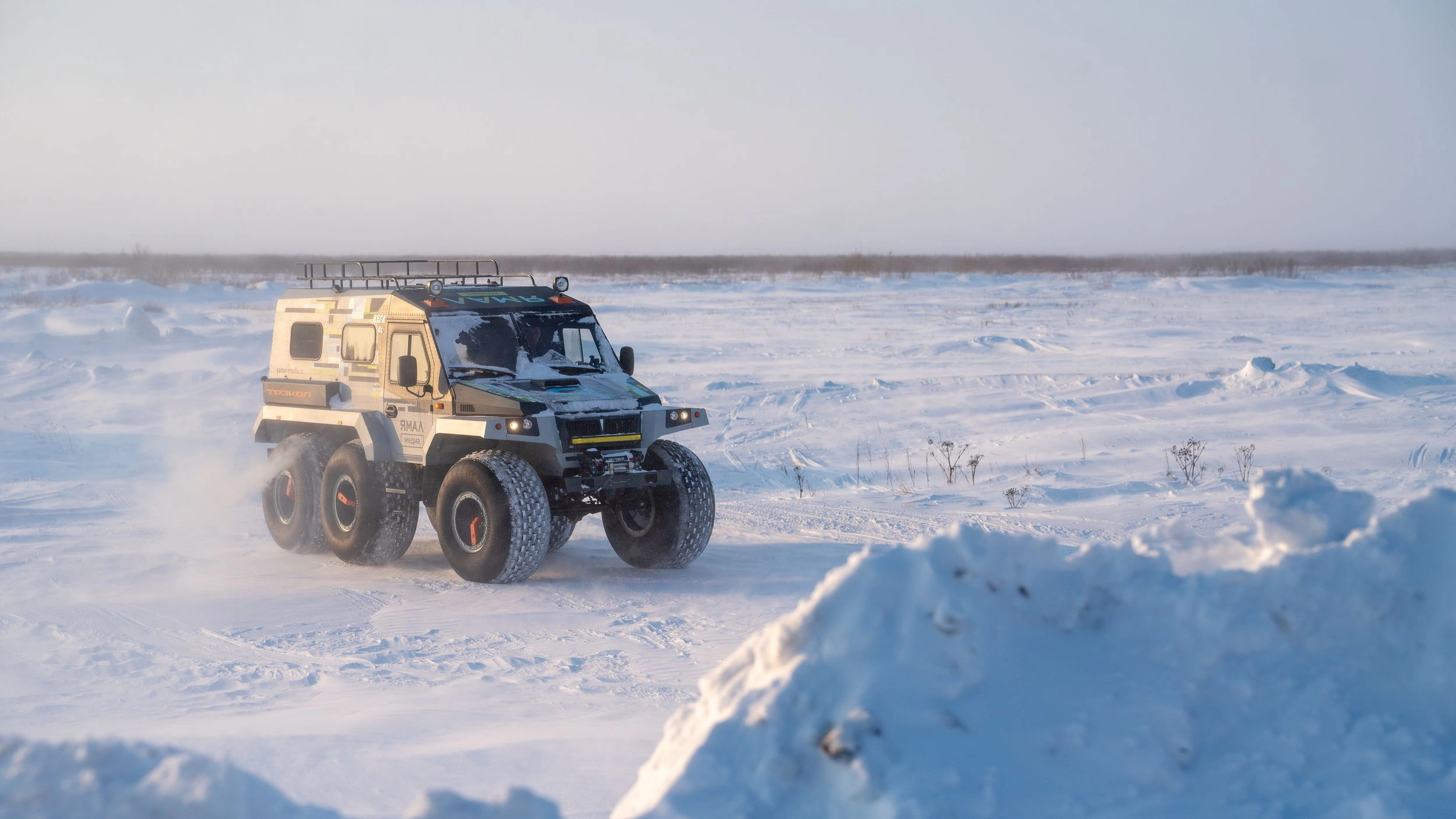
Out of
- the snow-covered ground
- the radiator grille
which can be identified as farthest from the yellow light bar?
the snow-covered ground

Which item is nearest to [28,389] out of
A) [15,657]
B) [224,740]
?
[15,657]

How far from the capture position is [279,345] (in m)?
11.8

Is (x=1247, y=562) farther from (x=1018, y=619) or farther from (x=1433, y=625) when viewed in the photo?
(x=1018, y=619)

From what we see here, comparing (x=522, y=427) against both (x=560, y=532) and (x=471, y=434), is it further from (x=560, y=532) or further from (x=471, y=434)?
(x=560, y=532)

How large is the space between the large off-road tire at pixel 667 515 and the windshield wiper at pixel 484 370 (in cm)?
138

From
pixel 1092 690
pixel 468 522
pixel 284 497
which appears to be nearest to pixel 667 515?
pixel 468 522

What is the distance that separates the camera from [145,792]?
2916 millimetres

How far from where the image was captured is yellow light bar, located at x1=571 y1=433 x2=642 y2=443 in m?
9.62

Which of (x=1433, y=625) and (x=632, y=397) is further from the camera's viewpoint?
(x=632, y=397)

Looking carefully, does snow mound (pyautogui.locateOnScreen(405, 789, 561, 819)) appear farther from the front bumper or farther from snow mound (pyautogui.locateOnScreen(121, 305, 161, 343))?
snow mound (pyautogui.locateOnScreen(121, 305, 161, 343))

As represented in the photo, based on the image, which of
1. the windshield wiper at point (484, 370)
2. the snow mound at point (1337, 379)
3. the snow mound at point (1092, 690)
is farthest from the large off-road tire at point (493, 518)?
the snow mound at point (1337, 379)

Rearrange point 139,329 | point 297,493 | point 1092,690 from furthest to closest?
point 139,329, point 297,493, point 1092,690

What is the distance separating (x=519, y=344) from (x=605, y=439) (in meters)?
1.38

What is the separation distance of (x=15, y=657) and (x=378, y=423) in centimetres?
351
